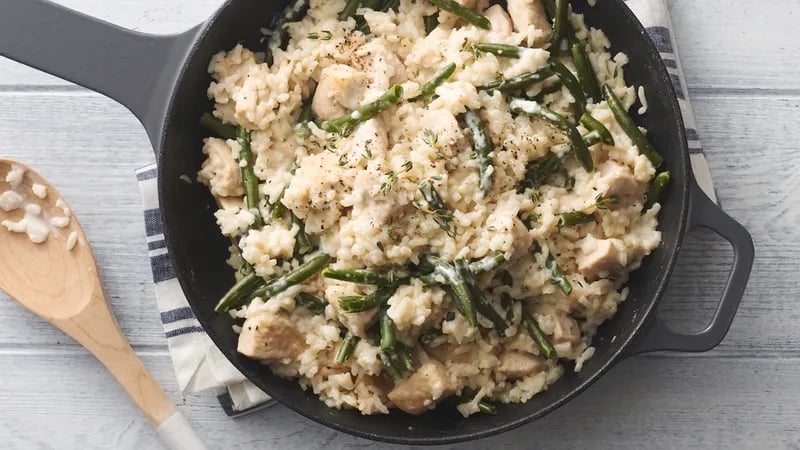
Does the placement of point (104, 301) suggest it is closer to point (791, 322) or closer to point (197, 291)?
point (197, 291)

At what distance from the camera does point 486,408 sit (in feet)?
8.87

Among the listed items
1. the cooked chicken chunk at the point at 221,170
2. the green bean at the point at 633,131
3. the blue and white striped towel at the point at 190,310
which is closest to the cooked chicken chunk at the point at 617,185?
the green bean at the point at 633,131

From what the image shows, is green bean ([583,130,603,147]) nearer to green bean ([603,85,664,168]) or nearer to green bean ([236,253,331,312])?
green bean ([603,85,664,168])

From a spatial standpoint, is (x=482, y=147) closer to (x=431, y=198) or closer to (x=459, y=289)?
(x=431, y=198)

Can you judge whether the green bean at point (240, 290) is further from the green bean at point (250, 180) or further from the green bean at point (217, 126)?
the green bean at point (217, 126)

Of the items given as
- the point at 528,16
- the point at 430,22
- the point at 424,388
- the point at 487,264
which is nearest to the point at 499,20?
the point at 528,16

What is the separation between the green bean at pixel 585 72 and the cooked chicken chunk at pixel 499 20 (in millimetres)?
238

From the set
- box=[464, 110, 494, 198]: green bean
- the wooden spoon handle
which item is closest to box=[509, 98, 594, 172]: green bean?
box=[464, 110, 494, 198]: green bean

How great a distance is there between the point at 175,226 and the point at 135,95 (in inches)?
18.0

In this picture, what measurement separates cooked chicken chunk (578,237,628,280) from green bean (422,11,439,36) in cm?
94

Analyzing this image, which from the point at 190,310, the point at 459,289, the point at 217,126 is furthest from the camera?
the point at 190,310

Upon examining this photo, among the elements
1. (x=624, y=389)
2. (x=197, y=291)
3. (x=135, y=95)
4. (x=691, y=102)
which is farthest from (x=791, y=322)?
(x=135, y=95)

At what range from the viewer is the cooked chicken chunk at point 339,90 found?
8.66 feet

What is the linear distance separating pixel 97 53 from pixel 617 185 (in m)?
1.76
